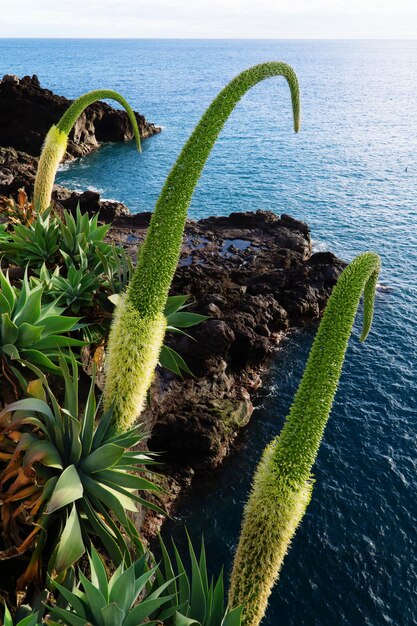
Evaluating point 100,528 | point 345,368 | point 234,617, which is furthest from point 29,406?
point 345,368

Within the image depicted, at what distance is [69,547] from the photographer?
6438 millimetres

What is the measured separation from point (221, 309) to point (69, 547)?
21859 millimetres

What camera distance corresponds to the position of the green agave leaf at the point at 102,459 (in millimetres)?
6867

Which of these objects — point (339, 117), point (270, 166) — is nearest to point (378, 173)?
point (270, 166)

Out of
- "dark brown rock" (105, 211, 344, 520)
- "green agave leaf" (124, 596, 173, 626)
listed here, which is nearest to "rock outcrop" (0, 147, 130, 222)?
"dark brown rock" (105, 211, 344, 520)

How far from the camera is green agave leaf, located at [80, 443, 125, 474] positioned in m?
6.87

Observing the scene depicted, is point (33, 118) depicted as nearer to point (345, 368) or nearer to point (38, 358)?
point (345, 368)

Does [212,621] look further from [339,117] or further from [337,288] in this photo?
[339,117]

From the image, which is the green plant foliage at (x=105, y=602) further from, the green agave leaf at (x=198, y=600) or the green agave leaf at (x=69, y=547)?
the green agave leaf at (x=198, y=600)

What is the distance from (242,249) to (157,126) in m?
60.8

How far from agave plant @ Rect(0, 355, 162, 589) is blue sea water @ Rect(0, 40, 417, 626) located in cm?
1107

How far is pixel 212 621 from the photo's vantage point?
663 centimetres

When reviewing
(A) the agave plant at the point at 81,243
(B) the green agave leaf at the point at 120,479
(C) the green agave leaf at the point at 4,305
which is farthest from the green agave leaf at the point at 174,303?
(B) the green agave leaf at the point at 120,479

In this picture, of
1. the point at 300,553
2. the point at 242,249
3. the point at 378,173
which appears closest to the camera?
the point at 300,553
